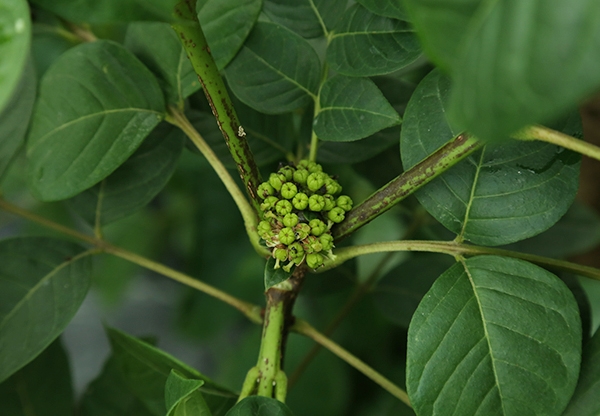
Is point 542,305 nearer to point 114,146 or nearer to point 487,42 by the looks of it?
point 487,42

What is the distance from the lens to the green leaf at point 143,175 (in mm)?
751

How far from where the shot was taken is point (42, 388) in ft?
2.80

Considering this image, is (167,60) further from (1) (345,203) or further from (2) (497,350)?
(2) (497,350)

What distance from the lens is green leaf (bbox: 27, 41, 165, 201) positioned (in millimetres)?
661

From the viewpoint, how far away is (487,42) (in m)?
0.32

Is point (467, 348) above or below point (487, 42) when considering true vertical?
below

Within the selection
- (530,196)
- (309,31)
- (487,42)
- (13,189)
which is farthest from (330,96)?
(13,189)

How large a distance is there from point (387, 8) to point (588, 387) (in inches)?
16.1

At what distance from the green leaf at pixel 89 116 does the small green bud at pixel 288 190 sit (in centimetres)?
19

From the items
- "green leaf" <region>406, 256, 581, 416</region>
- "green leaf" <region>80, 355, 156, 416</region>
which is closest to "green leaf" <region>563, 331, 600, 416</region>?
"green leaf" <region>406, 256, 581, 416</region>

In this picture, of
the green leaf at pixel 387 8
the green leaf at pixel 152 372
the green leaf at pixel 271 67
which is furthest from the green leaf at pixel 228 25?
the green leaf at pixel 152 372

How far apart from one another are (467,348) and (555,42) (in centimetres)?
31

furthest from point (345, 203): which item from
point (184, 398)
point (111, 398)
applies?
point (111, 398)

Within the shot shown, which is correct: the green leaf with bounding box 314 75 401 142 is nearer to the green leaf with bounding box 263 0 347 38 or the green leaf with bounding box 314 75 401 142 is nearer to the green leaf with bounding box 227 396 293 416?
the green leaf with bounding box 263 0 347 38
